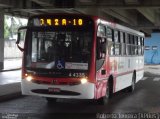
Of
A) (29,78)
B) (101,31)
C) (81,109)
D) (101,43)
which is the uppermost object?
(101,31)

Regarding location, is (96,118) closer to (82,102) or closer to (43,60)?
(43,60)

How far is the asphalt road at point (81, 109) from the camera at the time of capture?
12312mm

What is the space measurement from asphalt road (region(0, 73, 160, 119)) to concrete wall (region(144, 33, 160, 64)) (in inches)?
1770

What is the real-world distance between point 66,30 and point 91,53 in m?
1.01

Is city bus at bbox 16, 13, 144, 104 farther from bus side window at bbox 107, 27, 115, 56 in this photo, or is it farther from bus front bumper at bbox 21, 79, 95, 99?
bus side window at bbox 107, 27, 115, 56

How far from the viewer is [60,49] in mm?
13250

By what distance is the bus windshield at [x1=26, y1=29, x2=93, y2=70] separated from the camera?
13148 mm

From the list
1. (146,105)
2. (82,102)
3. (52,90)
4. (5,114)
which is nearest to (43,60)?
(52,90)

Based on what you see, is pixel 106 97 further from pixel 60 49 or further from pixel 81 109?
pixel 60 49

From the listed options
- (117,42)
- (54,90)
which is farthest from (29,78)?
(117,42)

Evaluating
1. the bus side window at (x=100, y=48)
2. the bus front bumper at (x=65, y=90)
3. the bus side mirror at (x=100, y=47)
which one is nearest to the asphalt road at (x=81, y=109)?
the bus front bumper at (x=65, y=90)

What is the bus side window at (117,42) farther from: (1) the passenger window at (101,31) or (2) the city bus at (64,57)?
(2) the city bus at (64,57)

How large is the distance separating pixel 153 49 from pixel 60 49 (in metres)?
49.5

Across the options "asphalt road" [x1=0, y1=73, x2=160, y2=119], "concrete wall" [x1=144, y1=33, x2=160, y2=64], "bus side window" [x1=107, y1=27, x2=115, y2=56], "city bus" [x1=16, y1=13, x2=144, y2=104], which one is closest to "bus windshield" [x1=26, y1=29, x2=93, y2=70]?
"city bus" [x1=16, y1=13, x2=144, y2=104]
